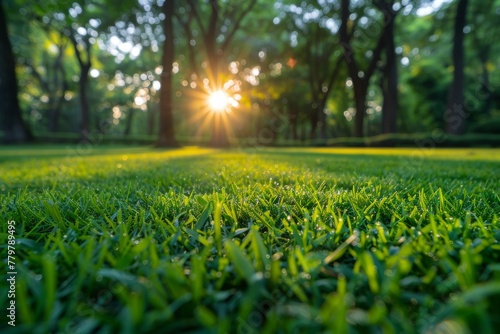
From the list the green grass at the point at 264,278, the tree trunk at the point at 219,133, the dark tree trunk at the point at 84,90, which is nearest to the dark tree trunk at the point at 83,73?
the dark tree trunk at the point at 84,90

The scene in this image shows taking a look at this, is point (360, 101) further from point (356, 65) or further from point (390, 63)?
point (390, 63)

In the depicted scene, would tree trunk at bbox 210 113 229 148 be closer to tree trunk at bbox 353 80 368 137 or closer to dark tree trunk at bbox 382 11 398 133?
tree trunk at bbox 353 80 368 137

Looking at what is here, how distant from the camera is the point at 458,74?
1388 cm

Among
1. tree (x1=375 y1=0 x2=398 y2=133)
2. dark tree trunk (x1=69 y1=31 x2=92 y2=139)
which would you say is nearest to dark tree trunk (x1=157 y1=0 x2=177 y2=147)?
tree (x1=375 y1=0 x2=398 y2=133)

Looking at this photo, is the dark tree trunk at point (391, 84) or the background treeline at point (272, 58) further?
the dark tree trunk at point (391, 84)

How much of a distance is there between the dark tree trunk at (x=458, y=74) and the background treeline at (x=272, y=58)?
0.05m

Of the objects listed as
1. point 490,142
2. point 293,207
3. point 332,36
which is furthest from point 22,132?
point 490,142

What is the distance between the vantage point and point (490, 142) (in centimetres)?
1307

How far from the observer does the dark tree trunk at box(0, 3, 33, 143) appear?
1462 cm

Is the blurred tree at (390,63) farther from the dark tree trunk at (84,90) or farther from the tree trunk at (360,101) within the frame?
the dark tree trunk at (84,90)

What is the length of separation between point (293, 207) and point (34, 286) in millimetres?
1149

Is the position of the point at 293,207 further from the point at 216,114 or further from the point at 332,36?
the point at 332,36

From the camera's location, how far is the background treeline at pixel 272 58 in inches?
564

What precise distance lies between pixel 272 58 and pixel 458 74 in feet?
49.5
